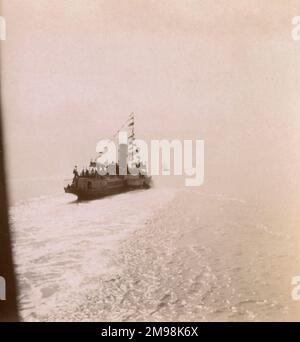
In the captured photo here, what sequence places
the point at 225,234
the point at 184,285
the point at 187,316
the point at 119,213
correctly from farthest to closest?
the point at 119,213, the point at 225,234, the point at 184,285, the point at 187,316

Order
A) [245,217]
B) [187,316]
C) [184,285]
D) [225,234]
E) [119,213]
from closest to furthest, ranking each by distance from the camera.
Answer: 1. [187,316]
2. [184,285]
3. [225,234]
4. [245,217]
5. [119,213]

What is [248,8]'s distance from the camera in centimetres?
378

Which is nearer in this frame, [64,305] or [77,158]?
[64,305]

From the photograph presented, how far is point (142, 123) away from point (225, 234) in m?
1.87

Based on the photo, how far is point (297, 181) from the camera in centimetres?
387

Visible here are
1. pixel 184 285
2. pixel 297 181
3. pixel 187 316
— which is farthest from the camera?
pixel 184 285

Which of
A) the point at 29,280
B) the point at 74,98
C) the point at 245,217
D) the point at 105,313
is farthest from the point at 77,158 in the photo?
the point at 245,217

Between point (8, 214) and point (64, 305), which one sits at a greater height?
point (8, 214)

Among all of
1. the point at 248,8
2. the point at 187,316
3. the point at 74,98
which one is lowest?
the point at 187,316

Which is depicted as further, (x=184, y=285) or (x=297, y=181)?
(x=184, y=285)

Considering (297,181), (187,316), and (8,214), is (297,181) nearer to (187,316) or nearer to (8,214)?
(187,316)

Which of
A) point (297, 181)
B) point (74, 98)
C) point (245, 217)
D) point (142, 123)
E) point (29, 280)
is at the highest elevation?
point (74, 98)

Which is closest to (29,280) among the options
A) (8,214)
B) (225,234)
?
(8,214)

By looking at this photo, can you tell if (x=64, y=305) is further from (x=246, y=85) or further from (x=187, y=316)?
(x=246, y=85)
